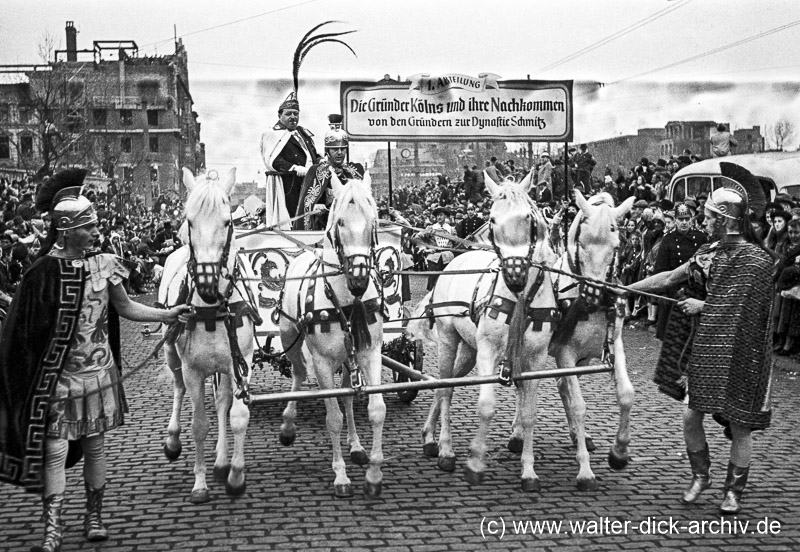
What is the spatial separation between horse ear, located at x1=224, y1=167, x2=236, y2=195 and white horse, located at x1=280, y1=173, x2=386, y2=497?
2.62 feet

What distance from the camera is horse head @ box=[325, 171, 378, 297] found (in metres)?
7.86

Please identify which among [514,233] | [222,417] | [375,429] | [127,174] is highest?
[127,174]

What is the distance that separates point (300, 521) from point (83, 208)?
8.69 ft

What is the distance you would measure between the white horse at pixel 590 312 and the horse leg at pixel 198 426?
9.63 feet

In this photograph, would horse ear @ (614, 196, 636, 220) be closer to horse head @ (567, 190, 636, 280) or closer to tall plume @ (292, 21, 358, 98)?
horse head @ (567, 190, 636, 280)

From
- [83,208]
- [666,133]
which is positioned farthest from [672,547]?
[666,133]

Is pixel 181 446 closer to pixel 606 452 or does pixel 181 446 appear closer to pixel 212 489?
pixel 212 489

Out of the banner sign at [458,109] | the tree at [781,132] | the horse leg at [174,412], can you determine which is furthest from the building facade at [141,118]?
the horse leg at [174,412]

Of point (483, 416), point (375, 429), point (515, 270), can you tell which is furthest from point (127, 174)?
point (515, 270)

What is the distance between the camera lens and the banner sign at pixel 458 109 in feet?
49.8

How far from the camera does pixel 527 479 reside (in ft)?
26.6

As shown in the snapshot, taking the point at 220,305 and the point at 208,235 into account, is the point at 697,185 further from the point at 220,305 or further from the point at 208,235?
the point at 208,235

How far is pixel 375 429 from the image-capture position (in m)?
8.18

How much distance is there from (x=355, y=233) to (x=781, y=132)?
35.4 metres
